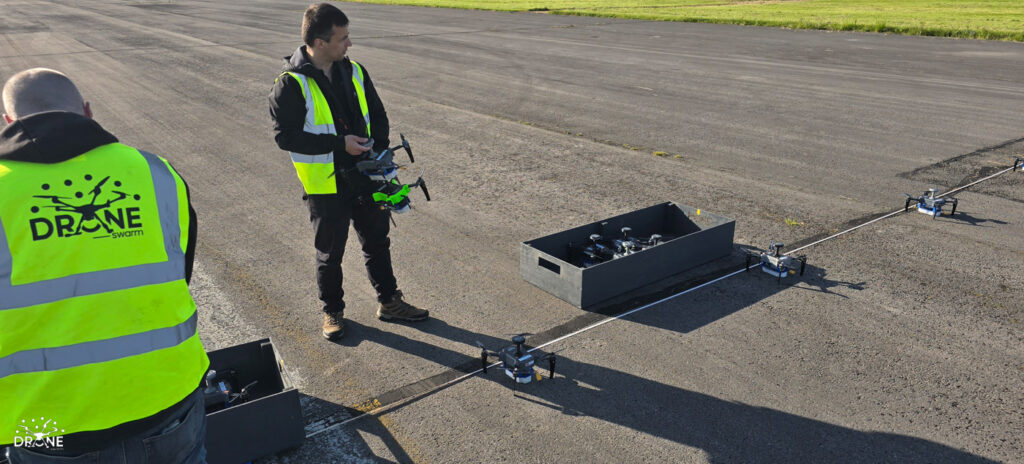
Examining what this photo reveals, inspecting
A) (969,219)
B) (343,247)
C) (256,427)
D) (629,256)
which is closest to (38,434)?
(256,427)

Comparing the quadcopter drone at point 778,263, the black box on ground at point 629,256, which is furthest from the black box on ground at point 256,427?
the quadcopter drone at point 778,263

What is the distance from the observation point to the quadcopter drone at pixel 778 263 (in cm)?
600

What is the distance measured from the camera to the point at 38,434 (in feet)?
7.32

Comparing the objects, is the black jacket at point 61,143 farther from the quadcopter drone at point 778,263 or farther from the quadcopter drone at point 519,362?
the quadcopter drone at point 778,263

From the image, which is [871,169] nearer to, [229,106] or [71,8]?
[229,106]

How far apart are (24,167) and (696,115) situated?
12036 millimetres

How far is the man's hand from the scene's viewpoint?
15.2 feet

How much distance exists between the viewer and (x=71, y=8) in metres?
44.6

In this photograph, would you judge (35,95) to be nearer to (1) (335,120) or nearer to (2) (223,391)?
(2) (223,391)

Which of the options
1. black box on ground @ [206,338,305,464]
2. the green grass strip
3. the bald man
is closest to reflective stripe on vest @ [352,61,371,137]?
black box on ground @ [206,338,305,464]

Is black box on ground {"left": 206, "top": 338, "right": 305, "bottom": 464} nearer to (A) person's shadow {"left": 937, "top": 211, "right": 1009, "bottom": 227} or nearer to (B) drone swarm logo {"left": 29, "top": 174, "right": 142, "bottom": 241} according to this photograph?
(B) drone swarm logo {"left": 29, "top": 174, "right": 142, "bottom": 241}

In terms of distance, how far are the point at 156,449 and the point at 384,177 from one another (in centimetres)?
272

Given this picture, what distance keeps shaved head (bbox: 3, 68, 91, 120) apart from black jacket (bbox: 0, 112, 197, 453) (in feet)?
0.28

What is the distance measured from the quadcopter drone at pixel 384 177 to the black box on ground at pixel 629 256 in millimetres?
1413
